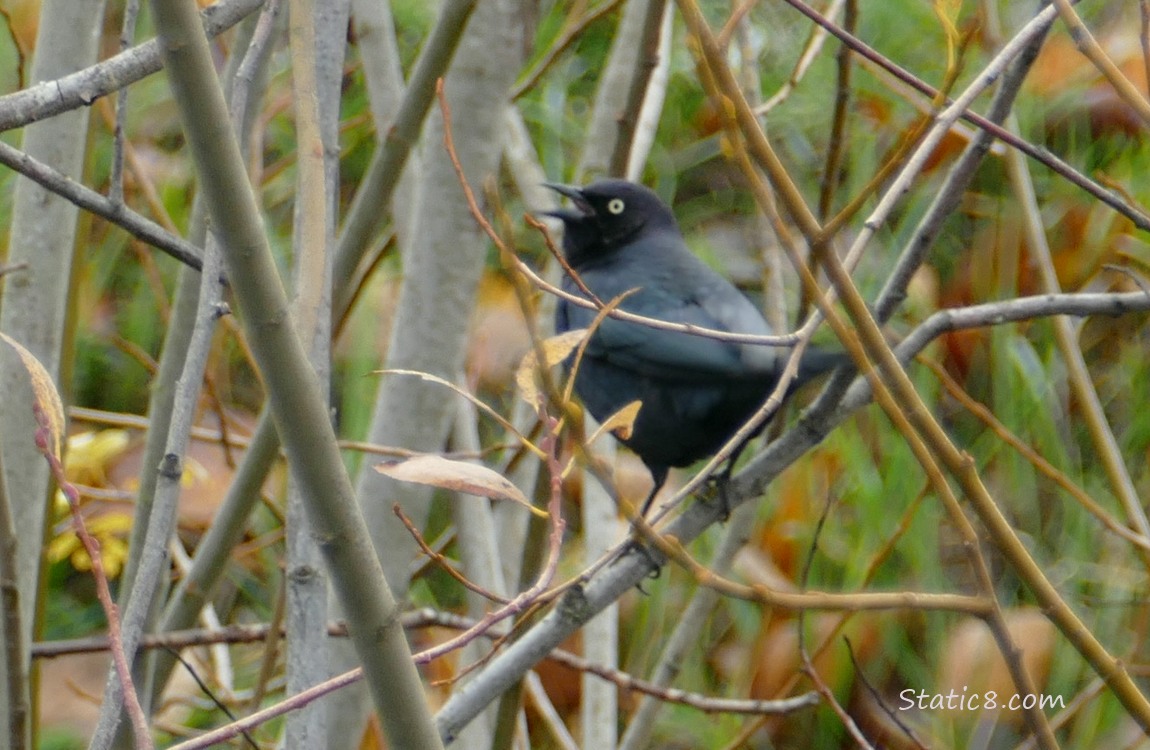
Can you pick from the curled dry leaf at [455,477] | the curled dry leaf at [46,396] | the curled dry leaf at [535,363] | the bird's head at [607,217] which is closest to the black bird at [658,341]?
the bird's head at [607,217]

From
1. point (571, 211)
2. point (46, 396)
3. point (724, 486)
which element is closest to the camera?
point (46, 396)

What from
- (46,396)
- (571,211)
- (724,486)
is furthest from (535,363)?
(571,211)

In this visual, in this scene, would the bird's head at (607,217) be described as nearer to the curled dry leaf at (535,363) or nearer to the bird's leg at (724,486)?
the bird's leg at (724,486)

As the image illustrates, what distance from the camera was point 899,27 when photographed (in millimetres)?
4211

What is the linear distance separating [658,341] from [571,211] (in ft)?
1.98

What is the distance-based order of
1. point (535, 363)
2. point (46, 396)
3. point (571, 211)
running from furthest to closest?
point (571, 211) < point (535, 363) < point (46, 396)

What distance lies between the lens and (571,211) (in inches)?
122

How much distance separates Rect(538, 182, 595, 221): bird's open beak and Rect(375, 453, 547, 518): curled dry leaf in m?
1.94

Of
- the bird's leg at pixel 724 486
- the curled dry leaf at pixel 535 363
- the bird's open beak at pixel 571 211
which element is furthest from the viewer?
the bird's open beak at pixel 571 211

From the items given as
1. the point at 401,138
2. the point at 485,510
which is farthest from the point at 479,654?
the point at 401,138

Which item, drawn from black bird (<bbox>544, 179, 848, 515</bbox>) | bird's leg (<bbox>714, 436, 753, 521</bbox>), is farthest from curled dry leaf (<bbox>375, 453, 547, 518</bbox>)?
black bird (<bbox>544, 179, 848, 515</bbox>)

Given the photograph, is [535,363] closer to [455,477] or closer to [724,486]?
[455,477]

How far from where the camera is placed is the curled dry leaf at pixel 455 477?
961mm

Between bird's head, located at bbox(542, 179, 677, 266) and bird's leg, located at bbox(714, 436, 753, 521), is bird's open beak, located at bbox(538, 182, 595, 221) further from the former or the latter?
bird's leg, located at bbox(714, 436, 753, 521)
